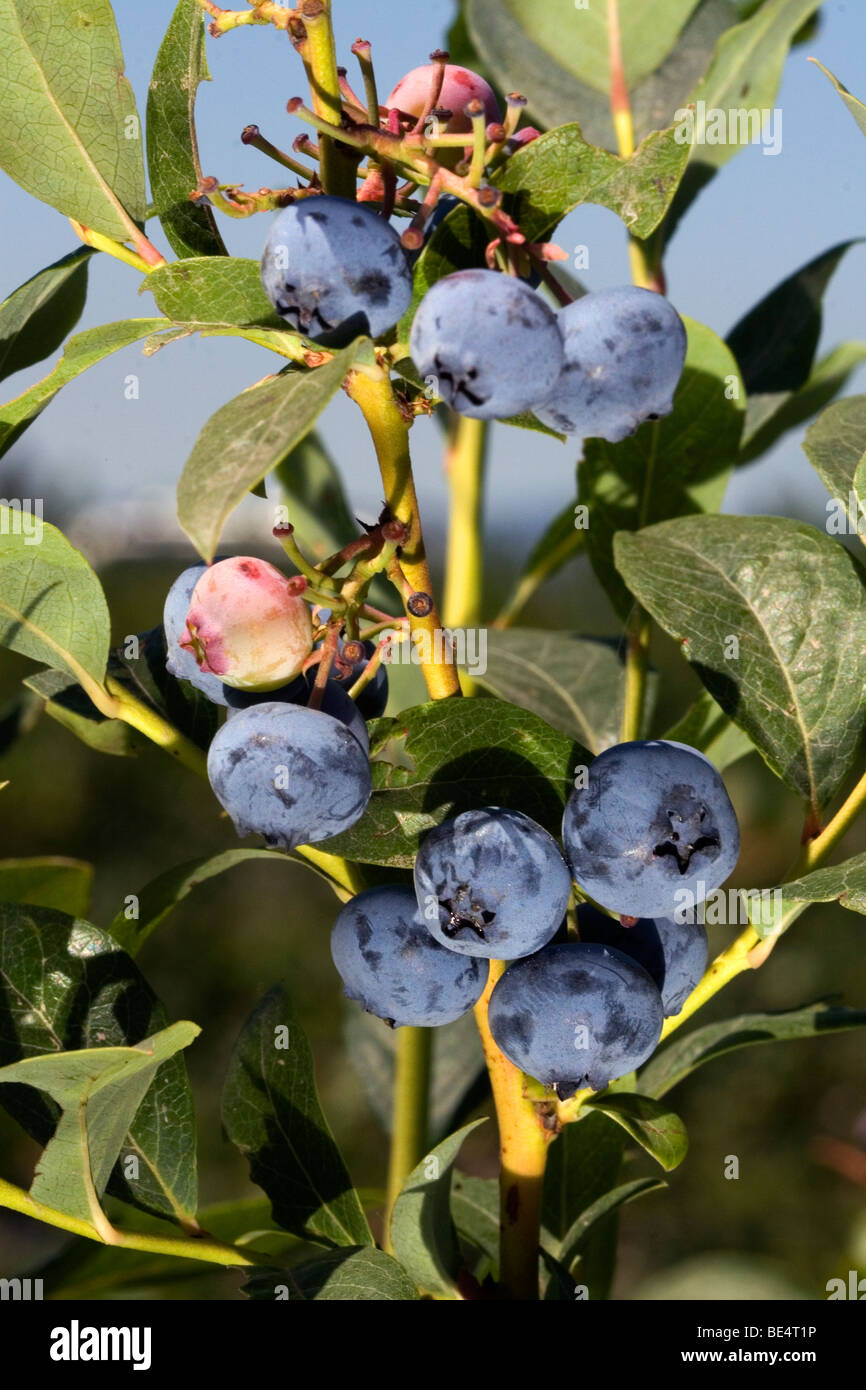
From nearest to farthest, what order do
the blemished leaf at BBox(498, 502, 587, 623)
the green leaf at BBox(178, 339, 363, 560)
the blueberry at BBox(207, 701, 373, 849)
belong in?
the green leaf at BBox(178, 339, 363, 560)
the blueberry at BBox(207, 701, 373, 849)
the blemished leaf at BBox(498, 502, 587, 623)

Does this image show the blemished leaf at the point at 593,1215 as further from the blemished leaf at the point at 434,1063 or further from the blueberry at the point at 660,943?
the blemished leaf at the point at 434,1063

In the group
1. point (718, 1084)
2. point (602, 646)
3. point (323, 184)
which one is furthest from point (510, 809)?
point (718, 1084)

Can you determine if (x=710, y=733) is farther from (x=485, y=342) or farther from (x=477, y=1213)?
(x=485, y=342)

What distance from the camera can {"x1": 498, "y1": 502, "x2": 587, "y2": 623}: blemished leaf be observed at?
1.44 meters

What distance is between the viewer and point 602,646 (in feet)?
4.03

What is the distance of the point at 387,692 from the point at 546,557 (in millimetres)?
758

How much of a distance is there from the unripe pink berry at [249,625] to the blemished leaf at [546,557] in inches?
32.8

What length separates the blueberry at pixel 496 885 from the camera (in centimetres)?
58

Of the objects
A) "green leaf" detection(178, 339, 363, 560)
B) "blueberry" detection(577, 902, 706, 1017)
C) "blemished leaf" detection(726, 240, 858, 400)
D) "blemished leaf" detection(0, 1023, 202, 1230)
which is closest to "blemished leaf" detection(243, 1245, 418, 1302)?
"blemished leaf" detection(0, 1023, 202, 1230)

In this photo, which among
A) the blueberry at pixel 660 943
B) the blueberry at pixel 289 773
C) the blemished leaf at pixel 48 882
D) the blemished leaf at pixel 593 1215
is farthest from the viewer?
the blemished leaf at pixel 48 882

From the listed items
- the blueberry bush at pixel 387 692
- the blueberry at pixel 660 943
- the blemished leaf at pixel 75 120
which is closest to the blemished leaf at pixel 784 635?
the blueberry bush at pixel 387 692

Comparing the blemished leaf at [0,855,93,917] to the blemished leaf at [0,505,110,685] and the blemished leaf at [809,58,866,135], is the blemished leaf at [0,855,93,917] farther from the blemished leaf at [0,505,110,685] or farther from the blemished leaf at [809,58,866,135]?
the blemished leaf at [809,58,866,135]

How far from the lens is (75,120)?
71 centimetres

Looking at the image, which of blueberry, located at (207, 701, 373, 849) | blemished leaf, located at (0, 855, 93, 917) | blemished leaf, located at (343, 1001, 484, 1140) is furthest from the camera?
blemished leaf, located at (343, 1001, 484, 1140)
